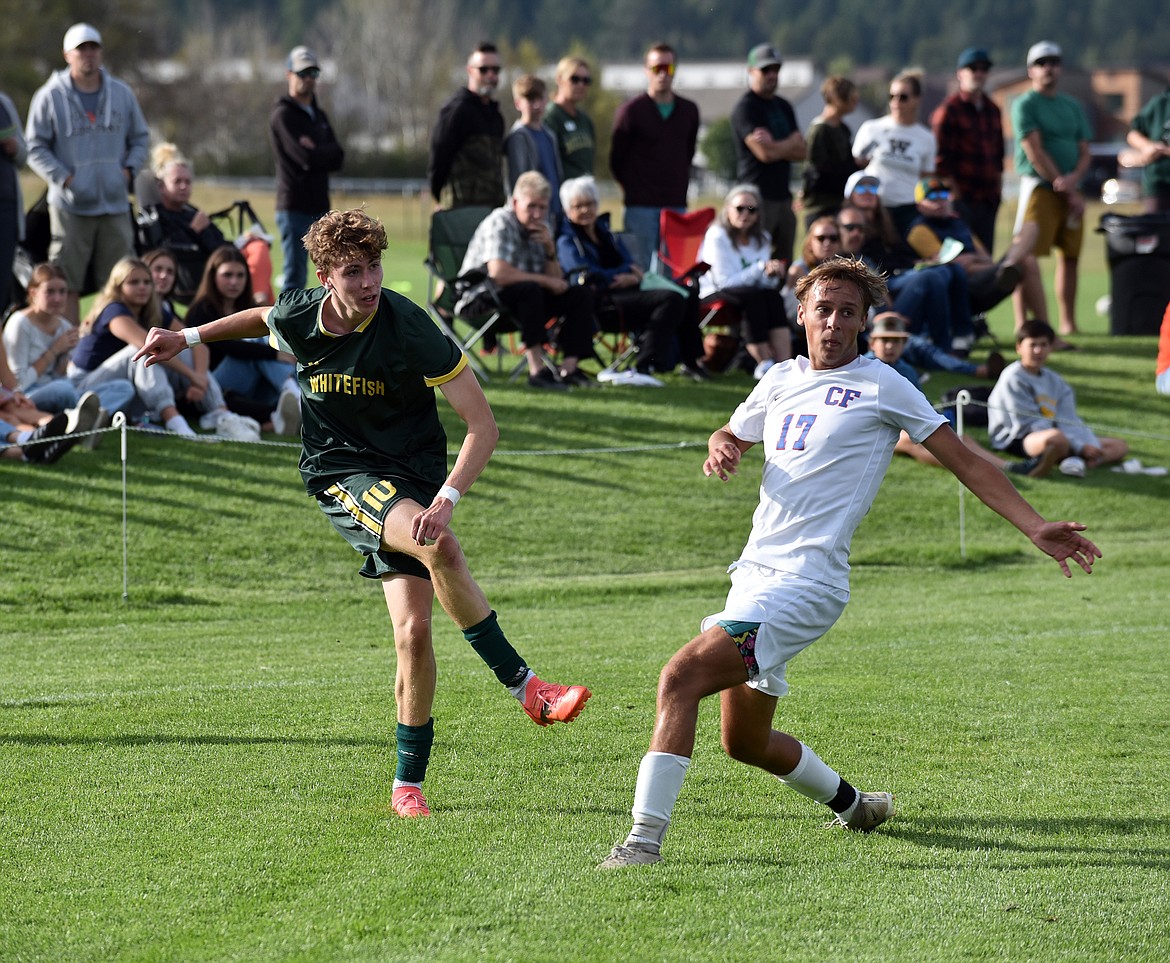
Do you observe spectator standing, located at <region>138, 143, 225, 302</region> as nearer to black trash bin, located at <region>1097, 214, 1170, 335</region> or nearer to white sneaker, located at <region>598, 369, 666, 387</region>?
white sneaker, located at <region>598, 369, 666, 387</region>

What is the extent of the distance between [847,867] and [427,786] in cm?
159

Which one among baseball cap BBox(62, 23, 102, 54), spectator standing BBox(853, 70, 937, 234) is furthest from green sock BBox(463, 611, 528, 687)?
spectator standing BBox(853, 70, 937, 234)

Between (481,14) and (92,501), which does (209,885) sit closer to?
(92,501)

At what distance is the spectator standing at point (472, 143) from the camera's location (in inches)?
551

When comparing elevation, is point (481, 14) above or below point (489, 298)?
above

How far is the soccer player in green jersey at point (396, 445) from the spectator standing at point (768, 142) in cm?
992

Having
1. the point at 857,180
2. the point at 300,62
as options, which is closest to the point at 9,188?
the point at 300,62

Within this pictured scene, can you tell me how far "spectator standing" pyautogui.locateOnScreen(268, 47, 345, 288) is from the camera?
14070 millimetres

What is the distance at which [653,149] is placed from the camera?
14883 millimetres

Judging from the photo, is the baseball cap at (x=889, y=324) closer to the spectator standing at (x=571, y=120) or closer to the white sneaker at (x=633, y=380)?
the white sneaker at (x=633, y=380)

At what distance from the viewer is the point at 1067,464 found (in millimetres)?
12234

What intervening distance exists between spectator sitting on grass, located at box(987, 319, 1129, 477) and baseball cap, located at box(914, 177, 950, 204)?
330cm

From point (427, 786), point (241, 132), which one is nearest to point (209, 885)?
point (427, 786)

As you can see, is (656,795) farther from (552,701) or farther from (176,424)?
(176,424)
